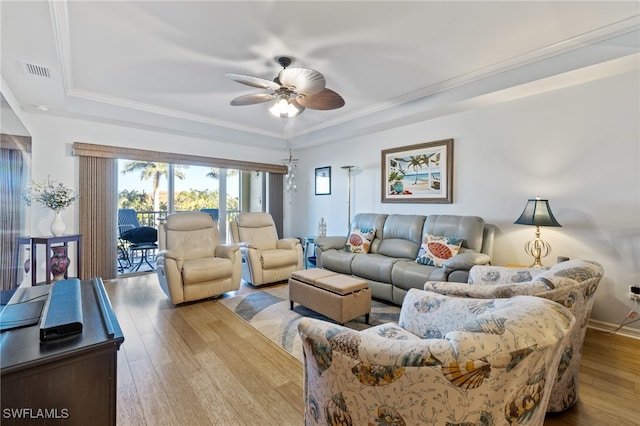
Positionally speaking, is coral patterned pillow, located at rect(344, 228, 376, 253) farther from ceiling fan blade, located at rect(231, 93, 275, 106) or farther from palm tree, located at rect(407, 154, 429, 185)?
ceiling fan blade, located at rect(231, 93, 275, 106)

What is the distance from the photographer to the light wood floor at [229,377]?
161cm

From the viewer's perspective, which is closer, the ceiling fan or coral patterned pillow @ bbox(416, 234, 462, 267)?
the ceiling fan

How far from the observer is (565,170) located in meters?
2.86

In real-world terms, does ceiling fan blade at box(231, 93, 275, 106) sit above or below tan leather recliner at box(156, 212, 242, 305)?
above

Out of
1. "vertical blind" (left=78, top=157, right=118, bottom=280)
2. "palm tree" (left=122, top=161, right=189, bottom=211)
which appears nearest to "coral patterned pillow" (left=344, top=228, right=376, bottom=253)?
"palm tree" (left=122, top=161, right=189, bottom=211)

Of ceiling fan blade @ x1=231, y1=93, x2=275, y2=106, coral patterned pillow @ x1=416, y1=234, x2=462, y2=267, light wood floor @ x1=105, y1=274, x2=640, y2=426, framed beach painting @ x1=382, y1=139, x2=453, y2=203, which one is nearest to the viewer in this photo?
light wood floor @ x1=105, y1=274, x2=640, y2=426

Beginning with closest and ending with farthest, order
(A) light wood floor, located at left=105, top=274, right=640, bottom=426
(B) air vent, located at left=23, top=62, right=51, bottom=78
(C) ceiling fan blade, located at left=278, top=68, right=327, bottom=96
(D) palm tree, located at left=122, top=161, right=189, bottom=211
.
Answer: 1. (A) light wood floor, located at left=105, top=274, right=640, bottom=426
2. (C) ceiling fan blade, located at left=278, top=68, right=327, bottom=96
3. (B) air vent, located at left=23, top=62, right=51, bottom=78
4. (D) palm tree, located at left=122, top=161, right=189, bottom=211

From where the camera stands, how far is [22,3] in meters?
1.62

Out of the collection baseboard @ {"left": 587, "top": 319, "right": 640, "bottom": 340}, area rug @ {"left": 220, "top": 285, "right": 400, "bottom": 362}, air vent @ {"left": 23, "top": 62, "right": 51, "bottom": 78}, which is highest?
air vent @ {"left": 23, "top": 62, "right": 51, "bottom": 78}

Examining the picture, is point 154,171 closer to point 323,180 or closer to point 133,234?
point 133,234

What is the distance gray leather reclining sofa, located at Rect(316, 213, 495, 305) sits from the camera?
2.83 meters

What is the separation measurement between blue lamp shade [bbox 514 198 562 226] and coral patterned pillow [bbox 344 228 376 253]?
1.82 m

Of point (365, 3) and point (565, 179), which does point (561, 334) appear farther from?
point (565, 179)

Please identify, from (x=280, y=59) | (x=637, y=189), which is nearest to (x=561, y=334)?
(x=637, y=189)
